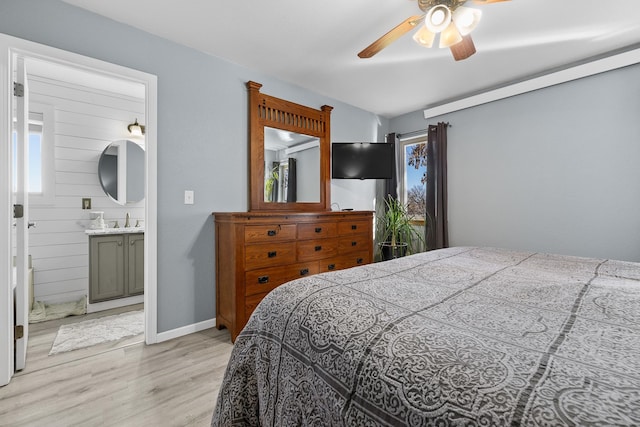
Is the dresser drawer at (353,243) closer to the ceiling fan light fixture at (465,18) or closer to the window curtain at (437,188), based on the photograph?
the window curtain at (437,188)

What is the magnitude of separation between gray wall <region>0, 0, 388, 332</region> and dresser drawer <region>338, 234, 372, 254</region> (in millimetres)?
1069

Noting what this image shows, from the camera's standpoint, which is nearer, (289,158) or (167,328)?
(167,328)

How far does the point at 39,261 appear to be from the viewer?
295 centimetres

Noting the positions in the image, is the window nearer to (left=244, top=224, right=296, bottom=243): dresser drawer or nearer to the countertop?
(left=244, top=224, right=296, bottom=243): dresser drawer

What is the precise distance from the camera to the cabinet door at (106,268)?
2900mm

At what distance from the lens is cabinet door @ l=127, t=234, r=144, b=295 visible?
10.2 feet

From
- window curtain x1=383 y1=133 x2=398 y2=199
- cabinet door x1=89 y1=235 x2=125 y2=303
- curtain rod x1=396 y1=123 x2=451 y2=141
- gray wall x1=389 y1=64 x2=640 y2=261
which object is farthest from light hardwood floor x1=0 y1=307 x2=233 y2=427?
curtain rod x1=396 y1=123 x2=451 y2=141

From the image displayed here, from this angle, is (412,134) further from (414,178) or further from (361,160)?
(361,160)

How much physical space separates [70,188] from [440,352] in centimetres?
402

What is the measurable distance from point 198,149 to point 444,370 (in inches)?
97.5

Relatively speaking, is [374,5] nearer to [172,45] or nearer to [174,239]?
[172,45]

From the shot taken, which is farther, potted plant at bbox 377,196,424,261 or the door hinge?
potted plant at bbox 377,196,424,261

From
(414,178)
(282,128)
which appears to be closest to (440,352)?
(282,128)

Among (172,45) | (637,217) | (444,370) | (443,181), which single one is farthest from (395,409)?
(443,181)
